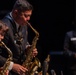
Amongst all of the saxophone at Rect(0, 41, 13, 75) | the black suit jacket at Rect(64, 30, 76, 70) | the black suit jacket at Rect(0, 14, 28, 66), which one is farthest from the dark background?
the saxophone at Rect(0, 41, 13, 75)

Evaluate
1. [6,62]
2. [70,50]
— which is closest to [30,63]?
[6,62]

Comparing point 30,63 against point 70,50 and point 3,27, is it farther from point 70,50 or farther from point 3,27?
point 70,50

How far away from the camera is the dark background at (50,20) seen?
11.1 meters

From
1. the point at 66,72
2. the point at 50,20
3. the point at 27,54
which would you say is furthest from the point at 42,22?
the point at 27,54

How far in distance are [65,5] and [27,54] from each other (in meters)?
3.84

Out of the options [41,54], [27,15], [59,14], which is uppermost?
[27,15]

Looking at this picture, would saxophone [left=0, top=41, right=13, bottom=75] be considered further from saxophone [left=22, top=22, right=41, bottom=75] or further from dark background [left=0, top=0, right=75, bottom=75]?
dark background [left=0, top=0, right=75, bottom=75]

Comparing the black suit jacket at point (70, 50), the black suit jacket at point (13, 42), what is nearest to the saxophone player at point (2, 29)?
the black suit jacket at point (13, 42)

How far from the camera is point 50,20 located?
11.2 metres

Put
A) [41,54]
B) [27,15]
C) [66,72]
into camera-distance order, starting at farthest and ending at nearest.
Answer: [41,54], [66,72], [27,15]

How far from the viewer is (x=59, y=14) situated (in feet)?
37.1

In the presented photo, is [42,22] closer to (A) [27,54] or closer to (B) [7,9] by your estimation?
(B) [7,9]

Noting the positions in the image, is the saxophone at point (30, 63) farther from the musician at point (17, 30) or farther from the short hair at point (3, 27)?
the short hair at point (3, 27)

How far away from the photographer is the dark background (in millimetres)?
11141
